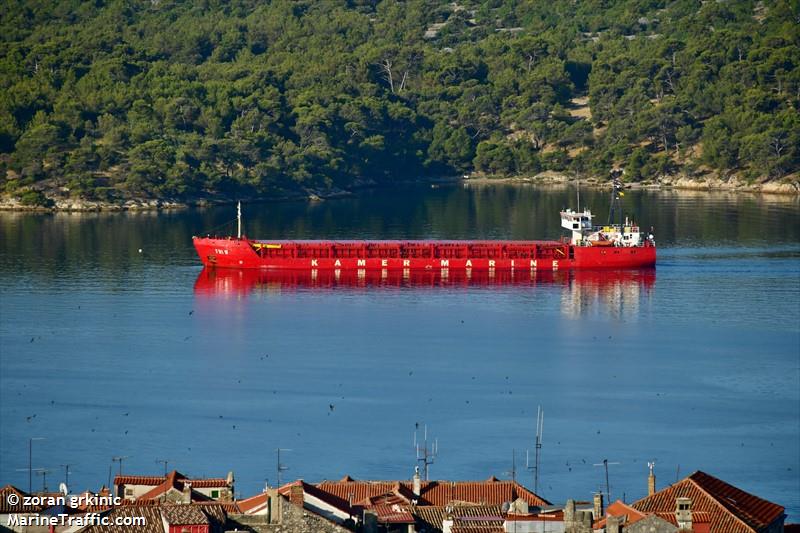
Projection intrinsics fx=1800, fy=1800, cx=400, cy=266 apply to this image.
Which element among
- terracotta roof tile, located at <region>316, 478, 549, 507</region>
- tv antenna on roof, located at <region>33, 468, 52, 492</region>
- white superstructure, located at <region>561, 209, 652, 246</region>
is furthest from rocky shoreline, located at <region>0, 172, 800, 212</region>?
terracotta roof tile, located at <region>316, 478, 549, 507</region>

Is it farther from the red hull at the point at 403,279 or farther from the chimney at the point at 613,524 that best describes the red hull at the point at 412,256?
the chimney at the point at 613,524

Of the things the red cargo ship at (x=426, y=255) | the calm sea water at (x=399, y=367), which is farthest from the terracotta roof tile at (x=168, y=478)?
the red cargo ship at (x=426, y=255)

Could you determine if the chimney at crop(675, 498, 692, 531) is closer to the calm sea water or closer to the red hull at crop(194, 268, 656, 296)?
the calm sea water

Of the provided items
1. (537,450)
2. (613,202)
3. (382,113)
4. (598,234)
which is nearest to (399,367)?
(537,450)

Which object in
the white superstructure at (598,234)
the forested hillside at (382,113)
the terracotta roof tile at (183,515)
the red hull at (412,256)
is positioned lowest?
Result: the terracotta roof tile at (183,515)

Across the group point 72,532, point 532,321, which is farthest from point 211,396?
point 72,532

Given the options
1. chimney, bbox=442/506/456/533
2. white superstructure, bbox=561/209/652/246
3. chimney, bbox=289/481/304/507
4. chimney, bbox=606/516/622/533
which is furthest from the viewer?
white superstructure, bbox=561/209/652/246

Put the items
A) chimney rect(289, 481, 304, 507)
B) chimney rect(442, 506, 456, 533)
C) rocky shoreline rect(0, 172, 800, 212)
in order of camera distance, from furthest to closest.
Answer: rocky shoreline rect(0, 172, 800, 212) → chimney rect(442, 506, 456, 533) → chimney rect(289, 481, 304, 507)
